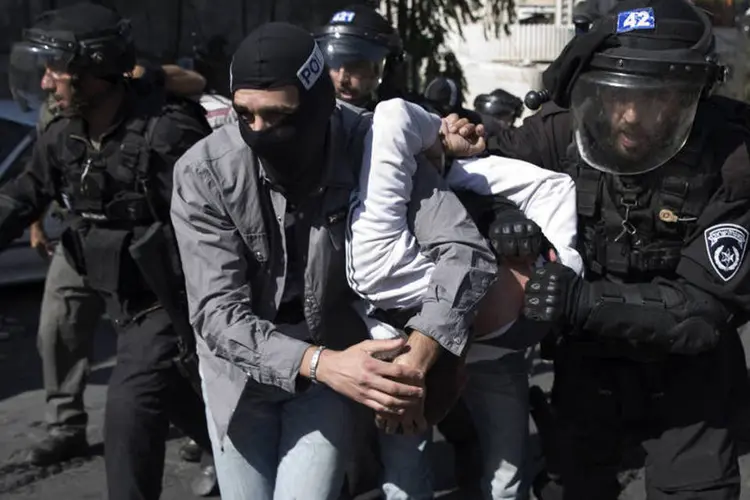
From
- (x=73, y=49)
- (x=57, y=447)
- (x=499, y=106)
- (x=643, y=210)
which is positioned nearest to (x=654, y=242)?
(x=643, y=210)

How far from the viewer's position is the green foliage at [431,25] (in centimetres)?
1170

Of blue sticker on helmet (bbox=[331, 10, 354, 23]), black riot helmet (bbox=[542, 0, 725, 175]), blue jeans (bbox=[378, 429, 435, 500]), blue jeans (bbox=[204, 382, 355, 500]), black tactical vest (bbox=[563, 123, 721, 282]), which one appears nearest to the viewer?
blue jeans (bbox=[204, 382, 355, 500])

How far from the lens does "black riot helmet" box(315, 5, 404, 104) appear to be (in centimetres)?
484

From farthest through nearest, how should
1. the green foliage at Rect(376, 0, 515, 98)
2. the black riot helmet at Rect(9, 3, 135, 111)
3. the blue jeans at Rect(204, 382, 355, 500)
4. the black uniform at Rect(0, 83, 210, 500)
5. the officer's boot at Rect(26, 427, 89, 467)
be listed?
the green foliage at Rect(376, 0, 515, 98)
the officer's boot at Rect(26, 427, 89, 467)
the black riot helmet at Rect(9, 3, 135, 111)
the black uniform at Rect(0, 83, 210, 500)
the blue jeans at Rect(204, 382, 355, 500)

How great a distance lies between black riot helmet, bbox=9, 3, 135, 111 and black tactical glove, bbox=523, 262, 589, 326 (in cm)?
196

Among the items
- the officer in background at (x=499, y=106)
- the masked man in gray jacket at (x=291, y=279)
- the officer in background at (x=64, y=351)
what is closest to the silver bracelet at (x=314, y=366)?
the masked man in gray jacket at (x=291, y=279)

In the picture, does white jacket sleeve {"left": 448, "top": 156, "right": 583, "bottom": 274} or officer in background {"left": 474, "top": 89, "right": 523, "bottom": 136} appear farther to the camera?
officer in background {"left": 474, "top": 89, "right": 523, "bottom": 136}

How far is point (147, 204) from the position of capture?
4.43m

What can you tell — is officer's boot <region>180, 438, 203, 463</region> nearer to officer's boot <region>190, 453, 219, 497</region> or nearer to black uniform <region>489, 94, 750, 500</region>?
officer's boot <region>190, 453, 219, 497</region>

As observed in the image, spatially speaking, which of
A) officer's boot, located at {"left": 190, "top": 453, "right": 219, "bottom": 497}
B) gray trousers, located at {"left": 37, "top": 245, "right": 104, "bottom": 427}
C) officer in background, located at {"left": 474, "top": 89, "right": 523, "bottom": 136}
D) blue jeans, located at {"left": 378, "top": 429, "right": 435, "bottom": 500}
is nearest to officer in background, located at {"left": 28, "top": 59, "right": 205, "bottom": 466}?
gray trousers, located at {"left": 37, "top": 245, "right": 104, "bottom": 427}

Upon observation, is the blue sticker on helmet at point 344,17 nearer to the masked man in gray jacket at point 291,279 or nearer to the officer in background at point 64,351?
the officer in background at point 64,351

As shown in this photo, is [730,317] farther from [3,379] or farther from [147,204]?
[3,379]

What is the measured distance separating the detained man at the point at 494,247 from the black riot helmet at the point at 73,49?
62.4 inches

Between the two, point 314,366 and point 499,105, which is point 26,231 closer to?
point 499,105
